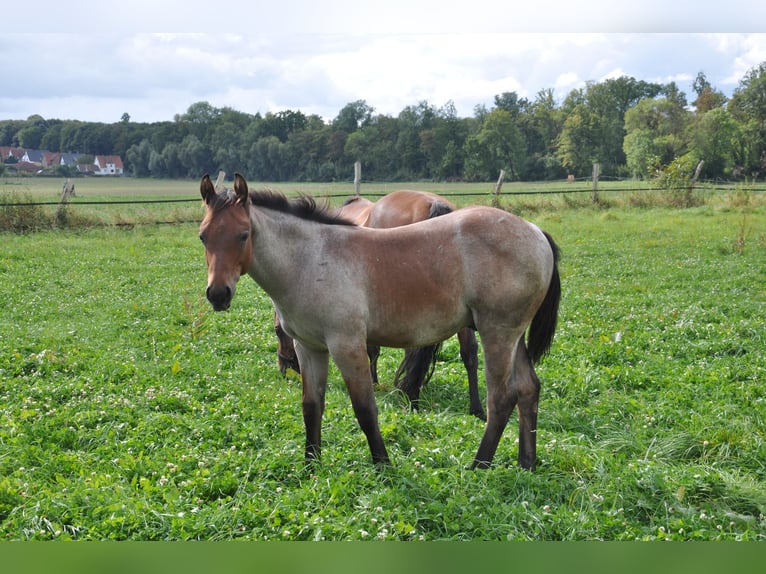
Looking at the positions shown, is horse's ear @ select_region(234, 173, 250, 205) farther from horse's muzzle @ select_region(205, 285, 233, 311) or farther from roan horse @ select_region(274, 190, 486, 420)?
roan horse @ select_region(274, 190, 486, 420)

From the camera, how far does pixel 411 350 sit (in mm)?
5680

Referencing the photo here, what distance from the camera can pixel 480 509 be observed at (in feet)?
11.2

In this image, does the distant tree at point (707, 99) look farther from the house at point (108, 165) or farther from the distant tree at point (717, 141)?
the house at point (108, 165)

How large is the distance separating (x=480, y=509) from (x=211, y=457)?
1.91m

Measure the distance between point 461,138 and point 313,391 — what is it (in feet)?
77.6

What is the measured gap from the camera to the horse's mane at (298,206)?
406cm

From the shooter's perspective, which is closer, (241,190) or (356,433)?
(241,190)

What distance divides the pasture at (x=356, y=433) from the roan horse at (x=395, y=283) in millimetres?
461

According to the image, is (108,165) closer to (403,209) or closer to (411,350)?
(403,209)

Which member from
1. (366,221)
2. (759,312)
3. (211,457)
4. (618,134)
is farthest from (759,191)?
(211,457)

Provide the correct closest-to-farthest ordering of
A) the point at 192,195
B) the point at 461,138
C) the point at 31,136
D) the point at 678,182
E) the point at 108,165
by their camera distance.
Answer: the point at 31,136
the point at 192,195
the point at 108,165
the point at 678,182
the point at 461,138

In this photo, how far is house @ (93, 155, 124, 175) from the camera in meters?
20.8

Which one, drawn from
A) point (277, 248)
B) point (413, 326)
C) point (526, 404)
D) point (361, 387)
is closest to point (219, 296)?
point (277, 248)

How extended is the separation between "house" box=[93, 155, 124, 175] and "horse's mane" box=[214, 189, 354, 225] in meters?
18.7
